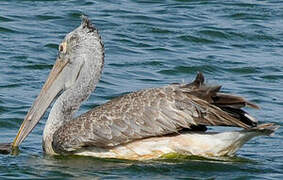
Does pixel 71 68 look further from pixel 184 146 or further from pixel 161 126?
pixel 184 146

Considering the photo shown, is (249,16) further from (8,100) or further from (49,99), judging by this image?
(49,99)

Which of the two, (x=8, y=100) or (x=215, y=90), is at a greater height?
(x=215, y=90)

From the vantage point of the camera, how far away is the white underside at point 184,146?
377 inches

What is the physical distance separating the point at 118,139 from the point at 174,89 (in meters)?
0.78

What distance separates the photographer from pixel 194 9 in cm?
1842

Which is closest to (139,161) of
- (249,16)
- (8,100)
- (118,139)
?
(118,139)

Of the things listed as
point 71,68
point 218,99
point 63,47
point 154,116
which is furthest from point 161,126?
point 63,47

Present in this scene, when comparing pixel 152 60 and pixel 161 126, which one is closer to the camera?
pixel 161 126

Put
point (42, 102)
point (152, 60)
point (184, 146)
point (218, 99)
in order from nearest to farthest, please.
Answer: point (218, 99) < point (184, 146) < point (42, 102) < point (152, 60)

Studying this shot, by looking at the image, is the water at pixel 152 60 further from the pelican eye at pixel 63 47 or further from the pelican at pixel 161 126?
the pelican eye at pixel 63 47

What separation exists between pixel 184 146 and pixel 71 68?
172 centimetres

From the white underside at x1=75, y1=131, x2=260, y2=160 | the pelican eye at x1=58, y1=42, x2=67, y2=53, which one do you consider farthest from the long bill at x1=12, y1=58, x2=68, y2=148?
the white underside at x1=75, y1=131, x2=260, y2=160

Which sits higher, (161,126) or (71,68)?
(71,68)

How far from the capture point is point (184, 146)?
9617mm
